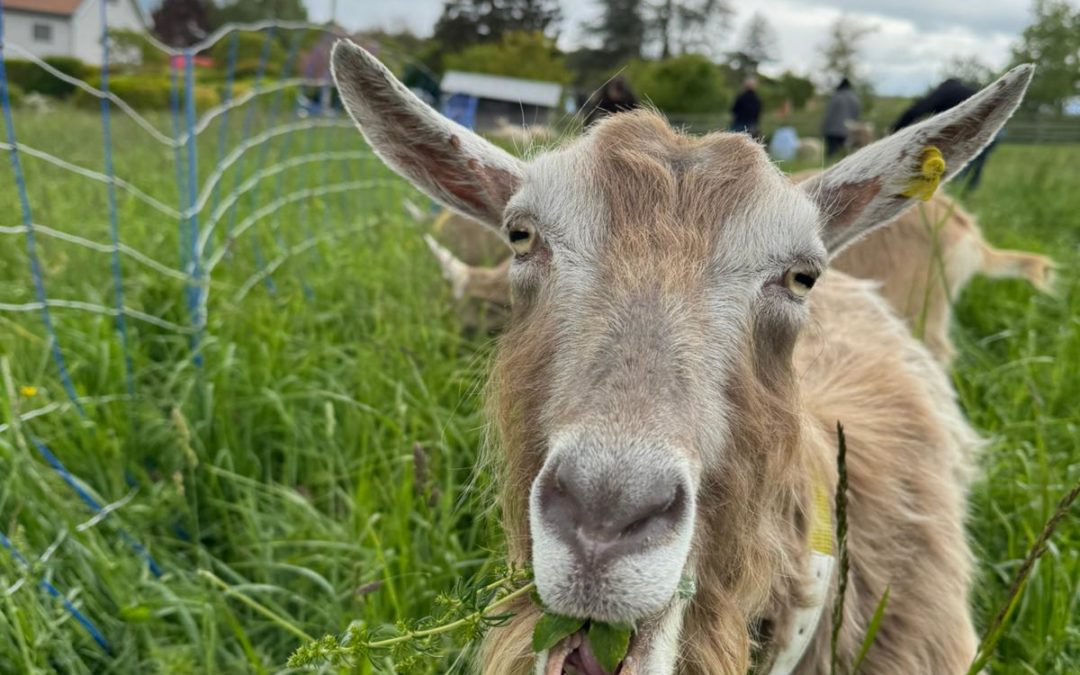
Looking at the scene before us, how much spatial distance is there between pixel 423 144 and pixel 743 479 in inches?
49.6

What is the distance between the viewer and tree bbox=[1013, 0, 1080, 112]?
629 cm

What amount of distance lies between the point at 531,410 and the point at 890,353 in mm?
2230

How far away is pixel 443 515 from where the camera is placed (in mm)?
2771

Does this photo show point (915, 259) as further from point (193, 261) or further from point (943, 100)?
point (193, 261)

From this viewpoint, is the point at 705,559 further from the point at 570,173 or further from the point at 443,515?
the point at 443,515

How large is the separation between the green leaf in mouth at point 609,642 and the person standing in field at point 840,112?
13.4m

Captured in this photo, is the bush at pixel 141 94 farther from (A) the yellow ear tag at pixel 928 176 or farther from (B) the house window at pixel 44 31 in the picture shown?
(B) the house window at pixel 44 31

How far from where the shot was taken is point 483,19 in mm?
9086

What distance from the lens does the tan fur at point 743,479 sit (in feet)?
5.57

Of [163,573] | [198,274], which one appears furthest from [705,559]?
[198,274]

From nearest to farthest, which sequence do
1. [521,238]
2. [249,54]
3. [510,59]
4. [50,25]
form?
[521,238] < [510,59] < [249,54] < [50,25]

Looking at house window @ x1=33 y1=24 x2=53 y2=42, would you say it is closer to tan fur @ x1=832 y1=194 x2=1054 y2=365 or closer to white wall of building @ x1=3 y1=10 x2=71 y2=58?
white wall of building @ x1=3 y1=10 x2=71 y2=58

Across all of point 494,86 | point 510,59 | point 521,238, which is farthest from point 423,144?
point 494,86

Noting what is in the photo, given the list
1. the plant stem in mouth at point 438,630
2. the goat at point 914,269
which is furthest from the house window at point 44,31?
the plant stem in mouth at point 438,630
